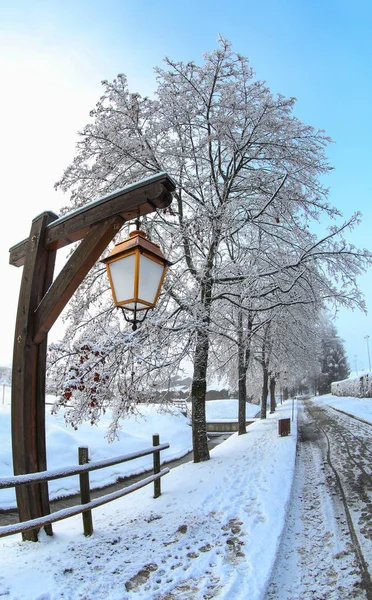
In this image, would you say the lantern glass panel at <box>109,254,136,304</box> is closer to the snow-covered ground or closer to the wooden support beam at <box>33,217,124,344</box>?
the wooden support beam at <box>33,217,124,344</box>

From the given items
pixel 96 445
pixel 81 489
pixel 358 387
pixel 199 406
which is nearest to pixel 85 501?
pixel 81 489

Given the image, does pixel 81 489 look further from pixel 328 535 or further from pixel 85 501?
pixel 328 535

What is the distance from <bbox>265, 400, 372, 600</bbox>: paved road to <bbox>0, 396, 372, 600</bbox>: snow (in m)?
0.21

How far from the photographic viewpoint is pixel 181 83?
8.62 m

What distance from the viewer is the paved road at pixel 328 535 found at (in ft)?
11.0

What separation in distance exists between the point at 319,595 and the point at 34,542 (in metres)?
3.06

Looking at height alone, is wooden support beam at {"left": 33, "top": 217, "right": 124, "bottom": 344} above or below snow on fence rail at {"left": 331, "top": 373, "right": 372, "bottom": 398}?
above

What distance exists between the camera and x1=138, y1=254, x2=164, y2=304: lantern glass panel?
3.41 m

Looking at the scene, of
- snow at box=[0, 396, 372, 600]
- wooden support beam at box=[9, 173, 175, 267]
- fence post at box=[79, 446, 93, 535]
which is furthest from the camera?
fence post at box=[79, 446, 93, 535]

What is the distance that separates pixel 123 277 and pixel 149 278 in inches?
10.1

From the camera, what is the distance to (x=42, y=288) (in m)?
4.35

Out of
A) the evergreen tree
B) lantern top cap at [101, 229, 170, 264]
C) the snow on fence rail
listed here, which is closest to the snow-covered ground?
Result: lantern top cap at [101, 229, 170, 264]

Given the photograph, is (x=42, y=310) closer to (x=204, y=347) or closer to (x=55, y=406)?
(x=55, y=406)

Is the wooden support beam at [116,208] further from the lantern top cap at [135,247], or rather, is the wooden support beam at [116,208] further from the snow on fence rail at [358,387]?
the snow on fence rail at [358,387]
